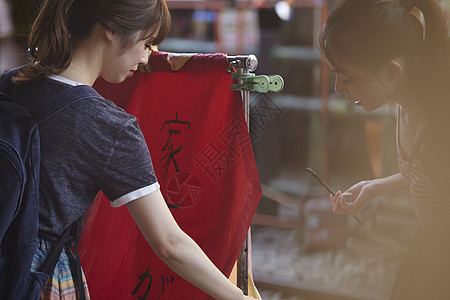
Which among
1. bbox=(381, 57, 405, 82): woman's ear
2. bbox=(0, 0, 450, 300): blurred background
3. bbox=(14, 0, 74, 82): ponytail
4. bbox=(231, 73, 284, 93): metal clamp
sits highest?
bbox=(14, 0, 74, 82): ponytail

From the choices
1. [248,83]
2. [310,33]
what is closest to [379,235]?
[310,33]

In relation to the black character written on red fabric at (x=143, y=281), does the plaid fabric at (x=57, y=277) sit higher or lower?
higher

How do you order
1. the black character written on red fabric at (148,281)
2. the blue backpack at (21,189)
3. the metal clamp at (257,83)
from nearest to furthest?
1. the blue backpack at (21,189)
2. the metal clamp at (257,83)
3. the black character written on red fabric at (148,281)

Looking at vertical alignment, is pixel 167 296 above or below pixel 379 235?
above

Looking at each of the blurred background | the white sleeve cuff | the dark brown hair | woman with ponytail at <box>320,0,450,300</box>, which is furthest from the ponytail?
the blurred background

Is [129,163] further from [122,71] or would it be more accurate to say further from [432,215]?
[432,215]

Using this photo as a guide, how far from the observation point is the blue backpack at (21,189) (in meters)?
0.93

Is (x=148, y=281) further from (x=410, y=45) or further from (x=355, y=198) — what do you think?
(x=410, y=45)

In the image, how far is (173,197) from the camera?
4.11 feet

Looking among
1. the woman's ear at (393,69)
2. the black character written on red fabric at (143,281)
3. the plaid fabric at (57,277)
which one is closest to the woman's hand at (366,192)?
the woman's ear at (393,69)

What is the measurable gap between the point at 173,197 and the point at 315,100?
7.21 ft

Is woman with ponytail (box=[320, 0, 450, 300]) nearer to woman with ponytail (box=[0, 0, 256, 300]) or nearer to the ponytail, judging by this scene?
woman with ponytail (box=[0, 0, 256, 300])

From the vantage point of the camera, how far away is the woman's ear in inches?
37.5

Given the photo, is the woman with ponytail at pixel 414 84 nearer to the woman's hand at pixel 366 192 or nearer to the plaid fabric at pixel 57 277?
the woman's hand at pixel 366 192
